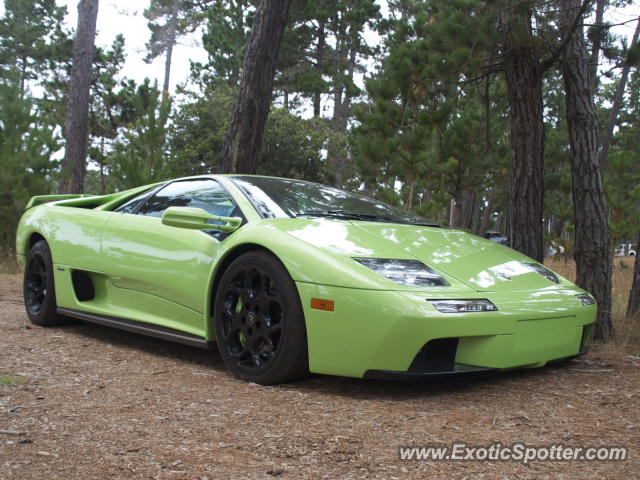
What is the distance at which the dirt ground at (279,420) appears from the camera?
2.06 meters

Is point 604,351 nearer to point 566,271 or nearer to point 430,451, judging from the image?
point 430,451

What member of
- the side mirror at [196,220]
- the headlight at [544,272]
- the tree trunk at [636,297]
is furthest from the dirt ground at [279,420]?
the tree trunk at [636,297]

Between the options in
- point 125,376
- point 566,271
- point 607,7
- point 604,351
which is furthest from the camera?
point 566,271

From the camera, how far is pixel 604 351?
420cm

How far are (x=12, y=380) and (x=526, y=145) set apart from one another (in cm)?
433

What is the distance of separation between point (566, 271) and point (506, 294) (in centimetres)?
728

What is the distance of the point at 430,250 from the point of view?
3387mm

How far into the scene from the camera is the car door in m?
3.59

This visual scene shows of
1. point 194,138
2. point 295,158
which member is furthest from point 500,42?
point 194,138

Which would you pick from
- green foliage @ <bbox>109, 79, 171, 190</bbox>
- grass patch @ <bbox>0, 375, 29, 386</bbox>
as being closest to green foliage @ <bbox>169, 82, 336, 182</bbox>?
green foliage @ <bbox>109, 79, 171, 190</bbox>

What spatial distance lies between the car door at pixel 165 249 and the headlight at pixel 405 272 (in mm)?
1009

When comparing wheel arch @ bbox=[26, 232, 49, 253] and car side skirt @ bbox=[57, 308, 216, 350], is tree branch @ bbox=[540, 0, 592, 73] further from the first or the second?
wheel arch @ bbox=[26, 232, 49, 253]

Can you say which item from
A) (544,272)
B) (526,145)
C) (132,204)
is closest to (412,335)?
(544,272)

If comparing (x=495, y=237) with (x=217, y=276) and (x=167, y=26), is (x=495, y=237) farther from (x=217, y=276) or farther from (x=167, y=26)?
(x=167, y=26)
